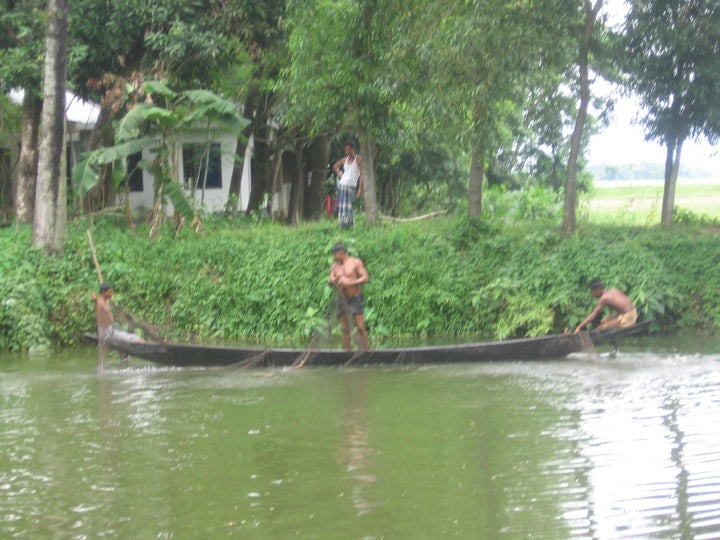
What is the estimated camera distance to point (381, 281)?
19703 mm

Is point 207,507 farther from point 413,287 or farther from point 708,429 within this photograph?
point 413,287

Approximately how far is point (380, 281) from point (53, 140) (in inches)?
261

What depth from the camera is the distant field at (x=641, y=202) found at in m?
25.0

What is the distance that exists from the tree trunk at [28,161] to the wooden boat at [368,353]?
29.5 feet

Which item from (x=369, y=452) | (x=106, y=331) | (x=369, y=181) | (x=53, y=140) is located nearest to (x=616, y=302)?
(x=369, y=452)

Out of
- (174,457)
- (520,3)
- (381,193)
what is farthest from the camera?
(381,193)

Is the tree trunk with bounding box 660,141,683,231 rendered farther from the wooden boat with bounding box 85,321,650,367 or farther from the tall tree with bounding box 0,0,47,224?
the tall tree with bounding box 0,0,47,224

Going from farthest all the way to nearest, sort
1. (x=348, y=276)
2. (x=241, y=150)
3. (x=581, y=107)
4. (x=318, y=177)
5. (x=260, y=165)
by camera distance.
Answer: (x=318, y=177) < (x=260, y=165) < (x=241, y=150) < (x=581, y=107) < (x=348, y=276)

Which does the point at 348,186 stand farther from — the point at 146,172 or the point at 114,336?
the point at 146,172

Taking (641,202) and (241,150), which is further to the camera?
(641,202)

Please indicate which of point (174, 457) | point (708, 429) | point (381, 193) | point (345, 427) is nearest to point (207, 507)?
point (174, 457)

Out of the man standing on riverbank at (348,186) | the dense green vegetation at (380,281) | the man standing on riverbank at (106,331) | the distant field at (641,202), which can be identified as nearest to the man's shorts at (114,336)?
the man standing on riverbank at (106,331)

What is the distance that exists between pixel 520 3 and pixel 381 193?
1636 centimetres

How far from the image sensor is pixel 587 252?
1922 cm
